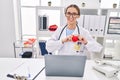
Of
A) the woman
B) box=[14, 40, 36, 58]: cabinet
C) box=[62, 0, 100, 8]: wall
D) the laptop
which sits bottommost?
box=[14, 40, 36, 58]: cabinet

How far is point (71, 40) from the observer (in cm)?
166

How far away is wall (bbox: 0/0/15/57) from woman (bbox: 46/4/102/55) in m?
1.71

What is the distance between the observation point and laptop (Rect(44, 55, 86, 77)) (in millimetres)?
1298

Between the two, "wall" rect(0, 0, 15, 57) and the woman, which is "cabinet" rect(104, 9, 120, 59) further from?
"wall" rect(0, 0, 15, 57)

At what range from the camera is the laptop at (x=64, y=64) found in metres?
1.30

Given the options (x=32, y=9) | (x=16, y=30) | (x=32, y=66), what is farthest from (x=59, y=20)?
(x=32, y=66)

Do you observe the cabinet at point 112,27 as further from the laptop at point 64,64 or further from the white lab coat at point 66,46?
the laptop at point 64,64

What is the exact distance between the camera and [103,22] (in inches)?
108

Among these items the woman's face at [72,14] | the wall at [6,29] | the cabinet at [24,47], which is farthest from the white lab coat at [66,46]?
the wall at [6,29]

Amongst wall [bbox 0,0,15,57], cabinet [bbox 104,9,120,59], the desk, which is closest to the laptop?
the desk

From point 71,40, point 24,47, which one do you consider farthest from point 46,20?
point 71,40

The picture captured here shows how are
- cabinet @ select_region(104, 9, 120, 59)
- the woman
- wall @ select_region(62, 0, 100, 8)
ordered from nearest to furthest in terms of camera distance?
the woman
cabinet @ select_region(104, 9, 120, 59)
wall @ select_region(62, 0, 100, 8)

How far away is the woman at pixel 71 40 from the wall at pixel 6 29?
1707mm

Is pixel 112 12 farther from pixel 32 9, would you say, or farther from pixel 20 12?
pixel 20 12
